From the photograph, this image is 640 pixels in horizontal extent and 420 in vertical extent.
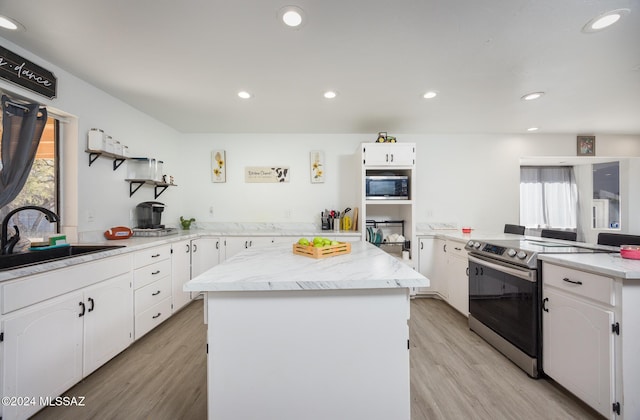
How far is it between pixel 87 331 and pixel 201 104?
2.26m

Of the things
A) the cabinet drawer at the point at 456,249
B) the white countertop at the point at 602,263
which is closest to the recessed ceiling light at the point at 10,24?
the white countertop at the point at 602,263

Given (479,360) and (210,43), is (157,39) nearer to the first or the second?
(210,43)

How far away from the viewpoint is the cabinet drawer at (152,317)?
7.15ft

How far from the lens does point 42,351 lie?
1.40 metres

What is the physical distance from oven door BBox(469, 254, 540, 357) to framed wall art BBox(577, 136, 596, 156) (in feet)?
10.1

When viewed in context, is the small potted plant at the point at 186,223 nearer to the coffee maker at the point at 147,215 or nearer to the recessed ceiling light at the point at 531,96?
the coffee maker at the point at 147,215

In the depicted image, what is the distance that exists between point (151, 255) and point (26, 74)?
5.27 ft

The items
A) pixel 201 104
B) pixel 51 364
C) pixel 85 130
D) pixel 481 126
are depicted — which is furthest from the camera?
pixel 481 126

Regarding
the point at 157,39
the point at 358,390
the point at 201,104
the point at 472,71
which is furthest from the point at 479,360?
the point at 201,104

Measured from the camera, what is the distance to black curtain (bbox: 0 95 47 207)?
5.38 feet

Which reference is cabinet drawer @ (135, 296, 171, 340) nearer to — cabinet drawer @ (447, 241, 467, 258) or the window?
the window

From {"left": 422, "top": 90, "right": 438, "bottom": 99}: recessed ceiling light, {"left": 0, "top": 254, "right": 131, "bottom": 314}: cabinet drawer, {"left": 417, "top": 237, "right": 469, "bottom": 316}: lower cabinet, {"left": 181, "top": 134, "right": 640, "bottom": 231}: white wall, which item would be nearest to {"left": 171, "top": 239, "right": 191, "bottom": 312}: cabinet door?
{"left": 0, "top": 254, "right": 131, "bottom": 314}: cabinet drawer

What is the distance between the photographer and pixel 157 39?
63.6 inches

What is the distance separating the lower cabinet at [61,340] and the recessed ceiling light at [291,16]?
2.18 metres
